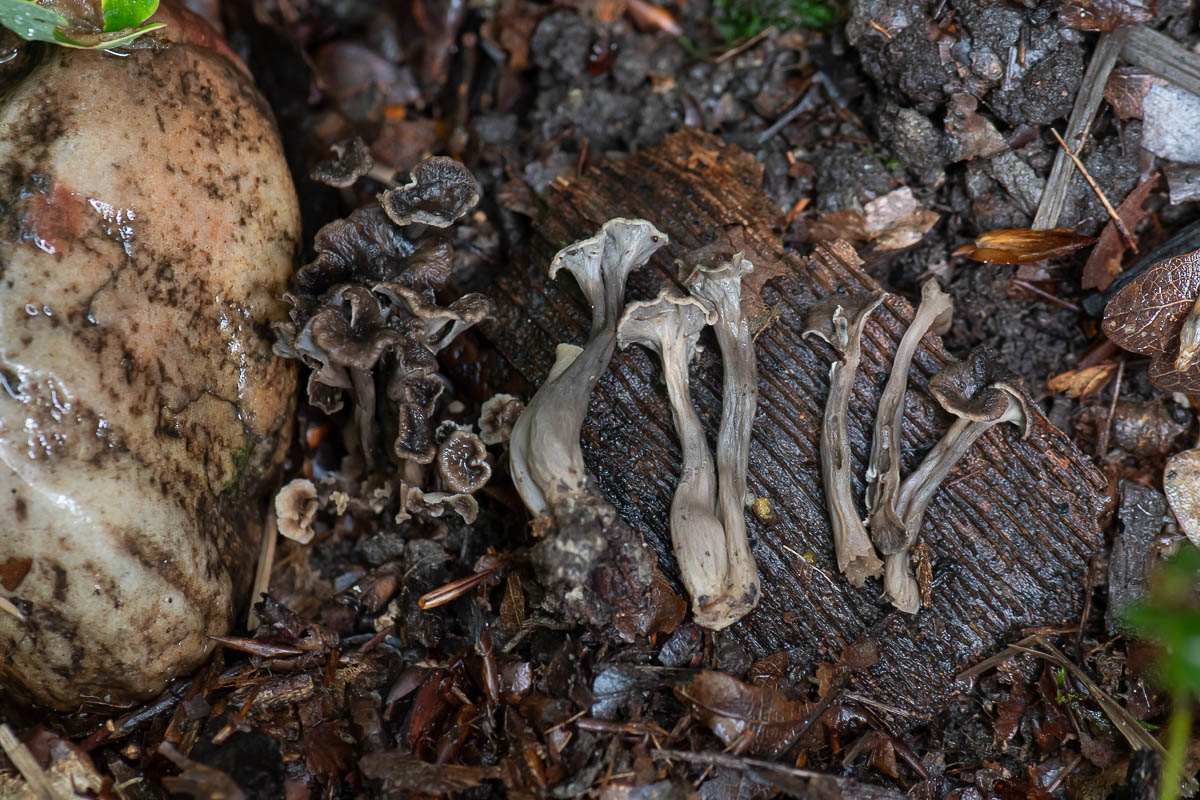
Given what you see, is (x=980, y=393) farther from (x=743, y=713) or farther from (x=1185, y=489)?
Result: (x=743, y=713)

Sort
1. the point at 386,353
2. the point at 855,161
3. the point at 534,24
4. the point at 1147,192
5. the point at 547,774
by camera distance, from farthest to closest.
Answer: the point at 534,24, the point at 855,161, the point at 1147,192, the point at 386,353, the point at 547,774

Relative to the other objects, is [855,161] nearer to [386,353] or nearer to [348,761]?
[386,353]

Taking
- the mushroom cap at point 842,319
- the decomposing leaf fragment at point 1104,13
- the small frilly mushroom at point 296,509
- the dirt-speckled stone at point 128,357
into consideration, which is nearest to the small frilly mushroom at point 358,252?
the dirt-speckled stone at point 128,357

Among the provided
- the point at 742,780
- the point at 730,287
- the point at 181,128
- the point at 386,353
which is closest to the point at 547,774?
the point at 742,780

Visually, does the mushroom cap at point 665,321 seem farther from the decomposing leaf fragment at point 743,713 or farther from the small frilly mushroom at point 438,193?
the decomposing leaf fragment at point 743,713

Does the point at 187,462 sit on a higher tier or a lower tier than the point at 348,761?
higher

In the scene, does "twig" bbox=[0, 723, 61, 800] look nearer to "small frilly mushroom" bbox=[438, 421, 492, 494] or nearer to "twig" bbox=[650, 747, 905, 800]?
"small frilly mushroom" bbox=[438, 421, 492, 494]
